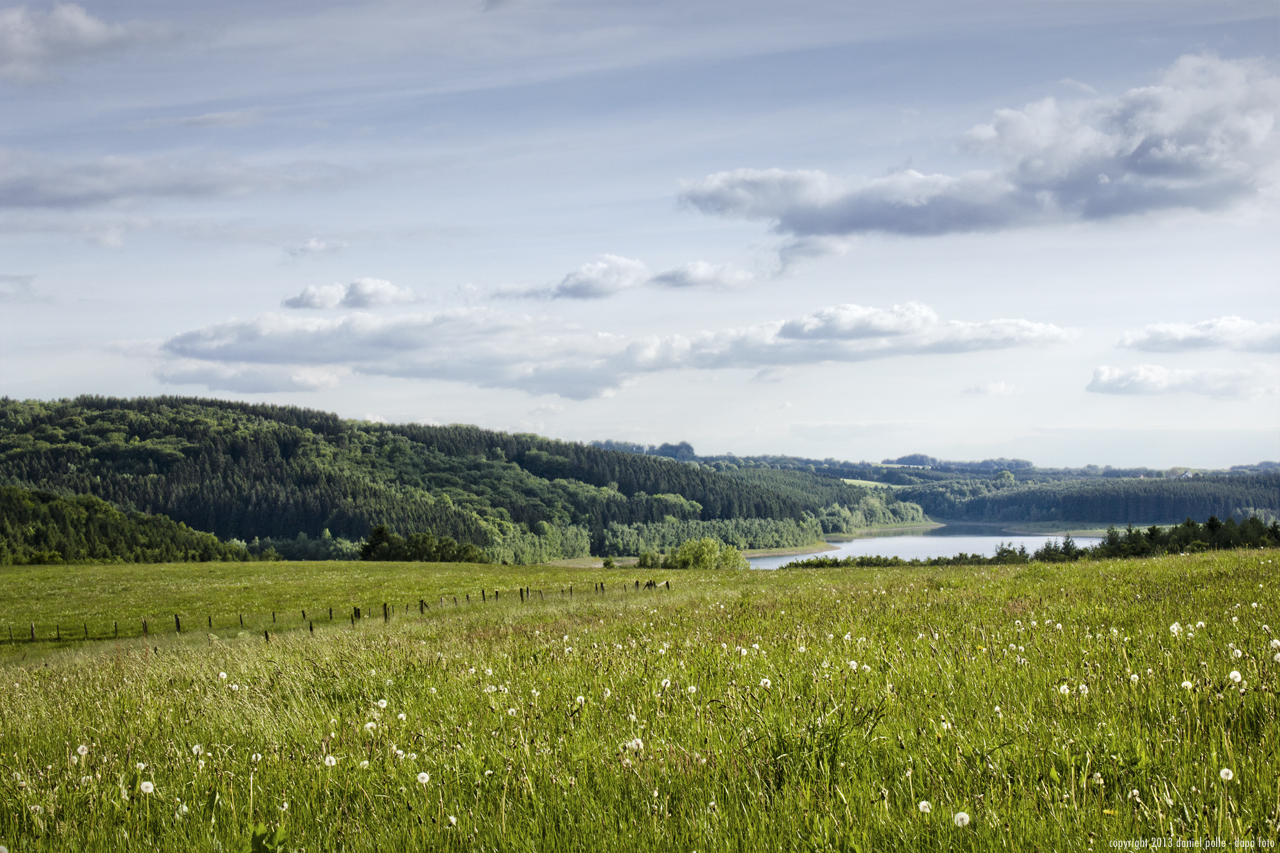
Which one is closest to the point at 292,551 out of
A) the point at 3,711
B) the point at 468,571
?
the point at 468,571

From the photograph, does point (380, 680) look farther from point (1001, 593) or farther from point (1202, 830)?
point (1001, 593)

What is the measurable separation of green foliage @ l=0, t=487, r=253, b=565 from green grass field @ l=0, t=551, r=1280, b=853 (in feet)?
407

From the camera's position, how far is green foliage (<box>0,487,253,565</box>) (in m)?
111

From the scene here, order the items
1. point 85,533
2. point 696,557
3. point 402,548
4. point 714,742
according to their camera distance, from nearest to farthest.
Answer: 1. point 714,742
2. point 696,557
3. point 402,548
4. point 85,533

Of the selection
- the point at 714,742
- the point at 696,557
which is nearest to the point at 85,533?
the point at 696,557

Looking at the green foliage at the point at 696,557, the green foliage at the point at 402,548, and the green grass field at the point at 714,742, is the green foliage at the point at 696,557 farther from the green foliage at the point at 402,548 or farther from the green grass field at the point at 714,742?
the green grass field at the point at 714,742

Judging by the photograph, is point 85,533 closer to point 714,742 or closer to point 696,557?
point 696,557

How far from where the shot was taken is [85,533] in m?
118

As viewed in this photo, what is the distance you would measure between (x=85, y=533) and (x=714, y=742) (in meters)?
146

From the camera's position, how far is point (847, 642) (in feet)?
26.9

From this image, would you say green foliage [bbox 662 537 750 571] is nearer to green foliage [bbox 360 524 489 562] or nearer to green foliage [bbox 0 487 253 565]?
green foliage [bbox 360 524 489 562]

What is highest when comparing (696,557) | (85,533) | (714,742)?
(714,742)

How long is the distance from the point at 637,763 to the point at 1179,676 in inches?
166

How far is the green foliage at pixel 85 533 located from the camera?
364ft
